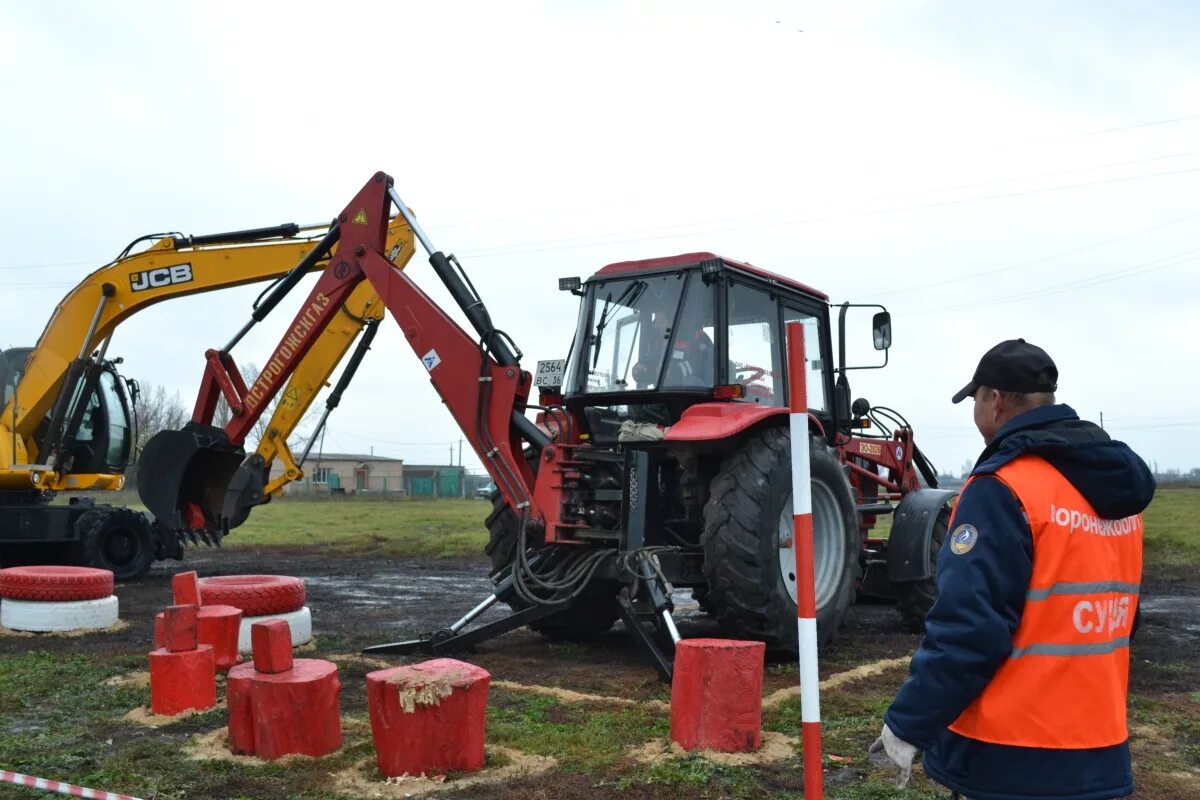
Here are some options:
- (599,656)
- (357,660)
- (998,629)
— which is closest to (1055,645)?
(998,629)

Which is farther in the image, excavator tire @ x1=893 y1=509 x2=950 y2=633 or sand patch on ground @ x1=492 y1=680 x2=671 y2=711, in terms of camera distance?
excavator tire @ x1=893 y1=509 x2=950 y2=633

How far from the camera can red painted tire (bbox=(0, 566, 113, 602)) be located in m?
9.04

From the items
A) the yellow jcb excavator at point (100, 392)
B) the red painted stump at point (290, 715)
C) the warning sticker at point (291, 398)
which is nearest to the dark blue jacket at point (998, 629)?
the red painted stump at point (290, 715)

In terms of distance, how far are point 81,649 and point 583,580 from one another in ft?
13.1

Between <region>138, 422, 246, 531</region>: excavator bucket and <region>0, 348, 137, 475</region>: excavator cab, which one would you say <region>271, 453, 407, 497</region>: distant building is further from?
<region>138, 422, 246, 531</region>: excavator bucket

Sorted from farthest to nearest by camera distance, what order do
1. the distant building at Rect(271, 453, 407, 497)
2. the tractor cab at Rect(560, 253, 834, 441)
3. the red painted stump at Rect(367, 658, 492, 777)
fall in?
the distant building at Rect(271, 453, 407, 497), the tractor cab at Rect(560, 253, 834, 441), the red painted stump at Rect(367, 658, 492, 777)

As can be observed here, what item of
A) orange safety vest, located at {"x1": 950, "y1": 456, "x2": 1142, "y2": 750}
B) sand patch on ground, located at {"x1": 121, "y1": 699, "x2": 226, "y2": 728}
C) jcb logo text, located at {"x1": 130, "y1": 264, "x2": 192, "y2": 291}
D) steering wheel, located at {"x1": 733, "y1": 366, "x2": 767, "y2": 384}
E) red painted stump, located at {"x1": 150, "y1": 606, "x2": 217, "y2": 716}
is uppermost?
jcb logo text, located at {"x1": 130, "y1": 264, "x2": 192, "y2": 291}

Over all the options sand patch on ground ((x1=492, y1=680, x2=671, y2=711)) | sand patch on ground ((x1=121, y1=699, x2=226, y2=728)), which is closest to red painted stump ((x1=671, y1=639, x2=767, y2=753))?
sand patch on ground ((x1=492, y1=680, x2=671, y2=711))

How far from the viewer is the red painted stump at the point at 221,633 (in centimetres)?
690

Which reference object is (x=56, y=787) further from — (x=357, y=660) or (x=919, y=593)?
(x=919, y=593)

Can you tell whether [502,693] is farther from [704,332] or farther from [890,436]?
[890,436]

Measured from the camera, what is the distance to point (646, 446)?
7.38 m

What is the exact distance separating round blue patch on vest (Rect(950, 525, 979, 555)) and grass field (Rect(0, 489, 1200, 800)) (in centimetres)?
215

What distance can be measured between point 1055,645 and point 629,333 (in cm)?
561
